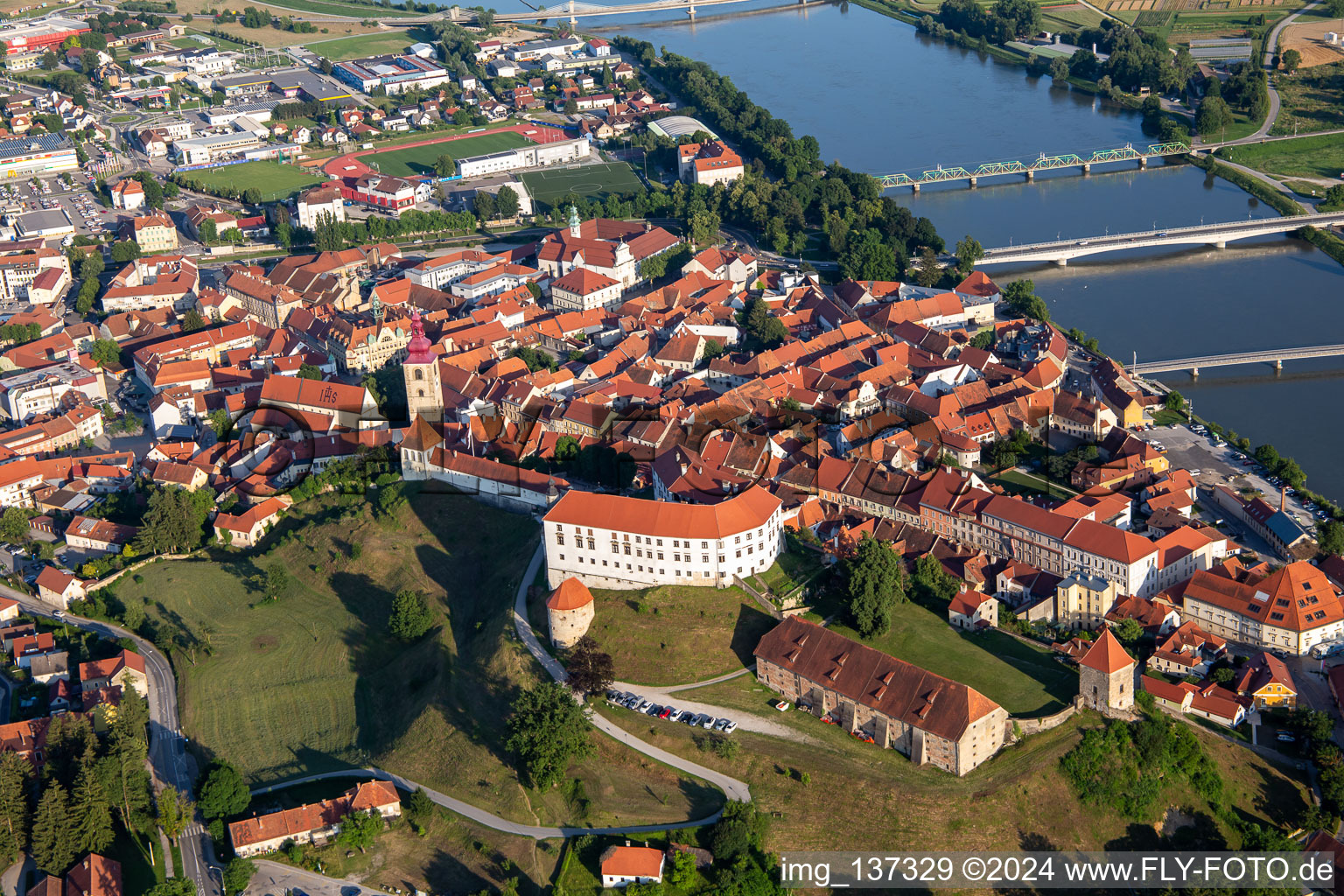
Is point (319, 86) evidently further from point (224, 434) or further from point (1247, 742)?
point (1247, 742)

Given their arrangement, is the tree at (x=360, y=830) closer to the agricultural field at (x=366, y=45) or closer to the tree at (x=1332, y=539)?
the tree at (x=1332, y=539)

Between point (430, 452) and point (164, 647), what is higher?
point (430, 452)

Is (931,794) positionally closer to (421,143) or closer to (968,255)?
(968,255)

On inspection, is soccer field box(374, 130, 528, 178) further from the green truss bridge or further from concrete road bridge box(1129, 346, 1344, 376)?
concrete road bridge box(1129, 346, 1344, 376)

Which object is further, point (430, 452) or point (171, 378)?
point (171, 378)

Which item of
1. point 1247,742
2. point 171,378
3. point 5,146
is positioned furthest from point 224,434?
point 5,146

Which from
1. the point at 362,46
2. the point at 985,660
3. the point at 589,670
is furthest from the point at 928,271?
the point at 362,46
